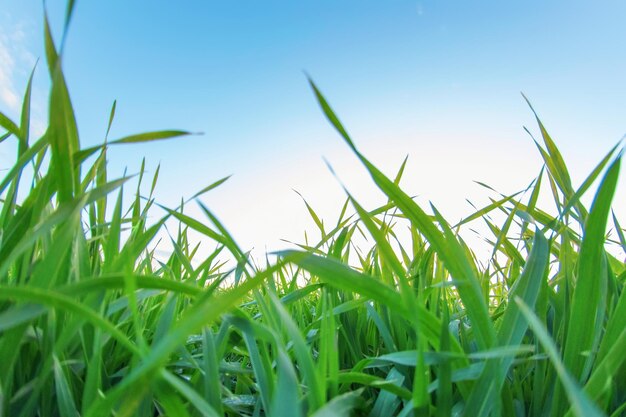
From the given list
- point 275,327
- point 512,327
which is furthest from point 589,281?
point 275,327

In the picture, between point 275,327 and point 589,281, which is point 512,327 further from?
point 275,327

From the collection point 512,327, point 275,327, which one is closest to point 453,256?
point 512,327

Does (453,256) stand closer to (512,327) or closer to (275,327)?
(512,327)

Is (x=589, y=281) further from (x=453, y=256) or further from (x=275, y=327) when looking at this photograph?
(x=275, y=327)

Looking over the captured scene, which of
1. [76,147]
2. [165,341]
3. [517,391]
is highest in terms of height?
[76,147]

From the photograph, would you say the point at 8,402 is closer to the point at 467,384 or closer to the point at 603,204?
the point at 467,384

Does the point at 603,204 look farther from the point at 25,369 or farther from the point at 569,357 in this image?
the point at 25,369

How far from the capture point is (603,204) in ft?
1.09

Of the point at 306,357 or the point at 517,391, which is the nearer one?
the point at 306,357

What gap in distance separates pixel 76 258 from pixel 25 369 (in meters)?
0.12

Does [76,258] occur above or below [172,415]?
above

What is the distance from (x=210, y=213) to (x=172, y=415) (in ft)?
0.53

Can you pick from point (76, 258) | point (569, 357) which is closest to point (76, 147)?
point (76, 258)

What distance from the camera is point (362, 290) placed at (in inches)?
12.4
